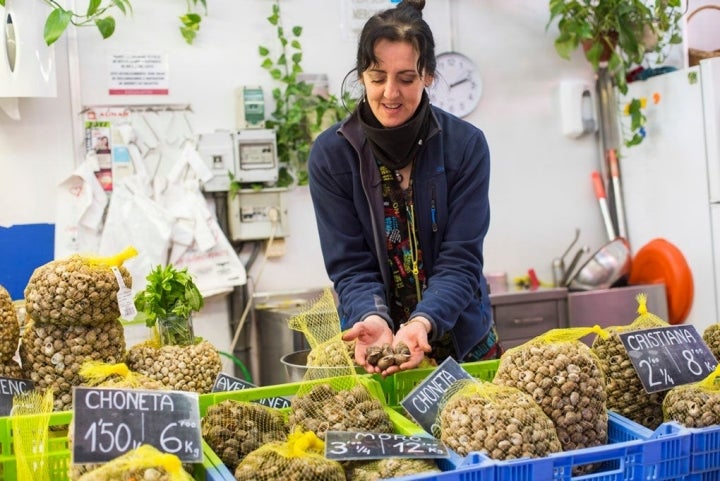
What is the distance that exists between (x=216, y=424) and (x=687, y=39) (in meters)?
3.86

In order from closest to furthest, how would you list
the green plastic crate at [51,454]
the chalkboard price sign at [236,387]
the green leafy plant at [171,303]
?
1. the green plastic crate at [51,454]
2. the chalkboard price sign at [236,387]
3. the green leafy plant at [171,303]

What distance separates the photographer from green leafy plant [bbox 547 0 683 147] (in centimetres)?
415

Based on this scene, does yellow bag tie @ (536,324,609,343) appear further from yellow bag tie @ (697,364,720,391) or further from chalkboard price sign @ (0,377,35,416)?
chalkboard price sign @ (0,377,35,416)

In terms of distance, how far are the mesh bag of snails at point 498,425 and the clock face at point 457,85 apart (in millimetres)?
3184

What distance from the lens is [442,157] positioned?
192 cm

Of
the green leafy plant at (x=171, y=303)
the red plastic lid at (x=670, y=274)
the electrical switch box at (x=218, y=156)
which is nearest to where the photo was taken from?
the green leafy plant at (x=171, y=303)

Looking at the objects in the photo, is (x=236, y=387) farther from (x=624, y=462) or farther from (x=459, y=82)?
(x=459, y=82)

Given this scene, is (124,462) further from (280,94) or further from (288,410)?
(280,94)

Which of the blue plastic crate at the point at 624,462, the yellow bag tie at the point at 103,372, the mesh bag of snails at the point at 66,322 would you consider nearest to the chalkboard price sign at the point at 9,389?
the mesh bag of snails at the point at 66,322

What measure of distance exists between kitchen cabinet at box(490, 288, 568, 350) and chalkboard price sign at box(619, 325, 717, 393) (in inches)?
94.2

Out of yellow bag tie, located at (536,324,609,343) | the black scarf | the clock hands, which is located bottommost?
yellow bag tie, located at (536,324,609,343)

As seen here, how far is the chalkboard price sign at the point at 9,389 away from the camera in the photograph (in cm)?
145

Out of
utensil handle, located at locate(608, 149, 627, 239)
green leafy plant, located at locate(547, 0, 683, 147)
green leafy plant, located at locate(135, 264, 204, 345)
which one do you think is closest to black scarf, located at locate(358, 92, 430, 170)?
green leafy plant, located at locate(135, 264, 204, 345)

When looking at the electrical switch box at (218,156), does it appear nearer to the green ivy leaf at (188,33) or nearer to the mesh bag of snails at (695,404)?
the green ivy leaf at (188,33)
